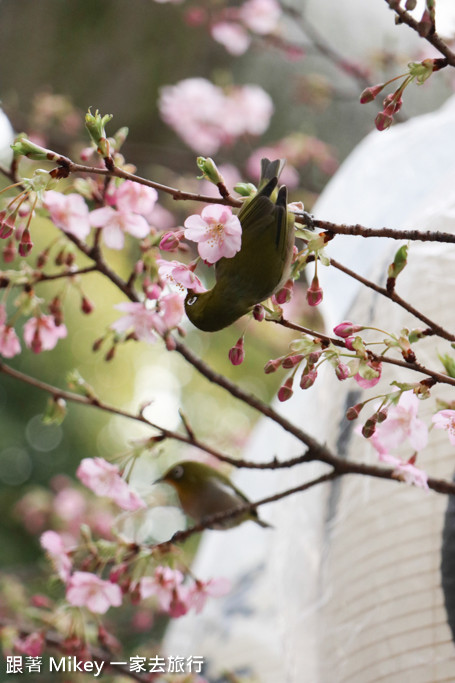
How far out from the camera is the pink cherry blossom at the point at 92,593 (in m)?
0.59

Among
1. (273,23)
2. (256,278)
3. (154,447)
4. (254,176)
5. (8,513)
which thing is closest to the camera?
(256,278)

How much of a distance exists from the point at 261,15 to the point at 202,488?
3.87 ft

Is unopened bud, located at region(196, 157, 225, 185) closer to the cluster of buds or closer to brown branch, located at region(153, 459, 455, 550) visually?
the cluster of buds

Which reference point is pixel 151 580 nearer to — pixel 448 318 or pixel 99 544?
pixel 99 544

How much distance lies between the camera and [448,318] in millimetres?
571

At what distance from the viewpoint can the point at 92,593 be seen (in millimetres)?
598

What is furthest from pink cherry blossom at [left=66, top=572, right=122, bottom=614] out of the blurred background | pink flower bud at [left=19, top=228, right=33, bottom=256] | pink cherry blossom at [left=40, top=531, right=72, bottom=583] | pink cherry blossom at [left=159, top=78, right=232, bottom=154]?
pink cherry blossom at [left=159, top=78, right=232, bottom=154]

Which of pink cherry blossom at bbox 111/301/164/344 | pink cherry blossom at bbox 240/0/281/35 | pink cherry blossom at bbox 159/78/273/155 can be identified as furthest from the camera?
pink cherry blossom at bbox 159/78/273/155

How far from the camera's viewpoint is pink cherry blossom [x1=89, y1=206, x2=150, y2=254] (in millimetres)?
527

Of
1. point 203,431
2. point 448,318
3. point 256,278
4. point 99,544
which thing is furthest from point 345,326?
point 203,431

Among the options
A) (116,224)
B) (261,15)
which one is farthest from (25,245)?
(261,15)

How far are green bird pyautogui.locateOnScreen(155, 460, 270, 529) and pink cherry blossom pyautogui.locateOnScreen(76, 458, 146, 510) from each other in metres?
0.08

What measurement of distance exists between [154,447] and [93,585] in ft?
0.42

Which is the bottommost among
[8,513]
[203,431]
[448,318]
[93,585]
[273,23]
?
[93,585]
